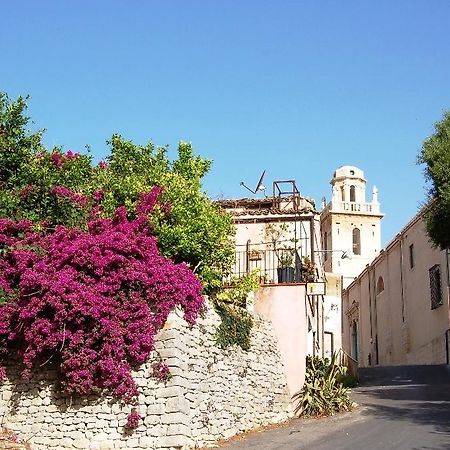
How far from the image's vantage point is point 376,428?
18750 millimetres

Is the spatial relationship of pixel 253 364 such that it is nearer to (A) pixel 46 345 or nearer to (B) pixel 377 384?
(A) pixel 46 345

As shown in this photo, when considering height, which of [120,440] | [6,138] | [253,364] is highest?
[6,138]

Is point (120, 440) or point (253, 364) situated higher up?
point (253, 364)

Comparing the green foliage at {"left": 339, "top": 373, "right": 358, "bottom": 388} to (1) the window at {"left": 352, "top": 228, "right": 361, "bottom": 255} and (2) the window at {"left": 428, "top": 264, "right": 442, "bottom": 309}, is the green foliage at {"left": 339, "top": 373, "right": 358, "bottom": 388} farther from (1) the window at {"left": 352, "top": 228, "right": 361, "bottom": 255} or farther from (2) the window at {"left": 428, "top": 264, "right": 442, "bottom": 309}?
(1) the window at {"left": 352, "top": 228, "right": 361, "bottom": 255}

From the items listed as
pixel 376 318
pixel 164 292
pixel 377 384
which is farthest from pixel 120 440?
pixel 376 318

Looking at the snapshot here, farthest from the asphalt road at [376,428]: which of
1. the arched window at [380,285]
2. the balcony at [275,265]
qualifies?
the arched window at [380,285]

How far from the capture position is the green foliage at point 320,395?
69.5 ft

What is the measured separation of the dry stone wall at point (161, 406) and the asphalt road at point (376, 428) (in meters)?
0.98

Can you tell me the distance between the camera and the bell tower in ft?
226

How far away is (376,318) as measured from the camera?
53.7 metres

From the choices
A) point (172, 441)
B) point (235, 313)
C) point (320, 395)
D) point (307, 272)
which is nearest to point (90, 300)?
point (172, 441)

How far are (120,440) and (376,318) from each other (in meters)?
39.7

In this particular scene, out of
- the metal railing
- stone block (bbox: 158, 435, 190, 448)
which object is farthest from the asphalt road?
the metal railing

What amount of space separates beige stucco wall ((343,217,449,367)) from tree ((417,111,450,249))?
1573 centimetres
